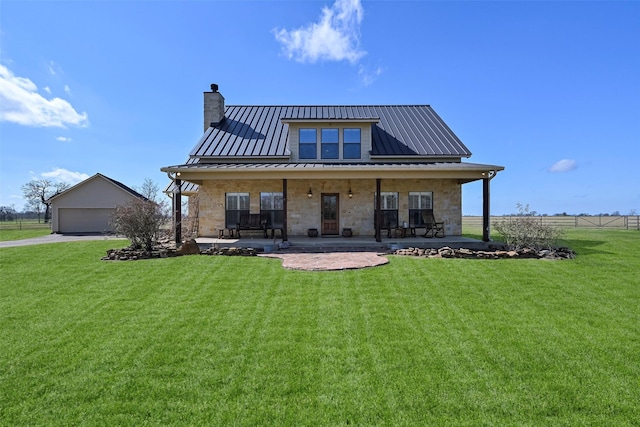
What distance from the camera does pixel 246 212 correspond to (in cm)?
1423

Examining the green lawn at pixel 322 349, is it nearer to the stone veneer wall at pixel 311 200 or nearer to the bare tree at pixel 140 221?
the bare tree at pixel 140 221

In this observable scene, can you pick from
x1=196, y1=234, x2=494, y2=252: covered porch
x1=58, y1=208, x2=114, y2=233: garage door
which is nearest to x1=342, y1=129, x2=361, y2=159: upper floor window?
x1=196, y1=234, x2=494, y2=252: covered porch

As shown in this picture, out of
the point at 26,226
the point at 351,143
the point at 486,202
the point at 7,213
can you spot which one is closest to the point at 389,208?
the point at 351,143

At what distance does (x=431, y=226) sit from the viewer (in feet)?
Result: 44.2

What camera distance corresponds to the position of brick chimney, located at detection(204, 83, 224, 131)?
16.6 metres

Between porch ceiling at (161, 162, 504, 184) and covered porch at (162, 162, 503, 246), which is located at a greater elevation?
porch ceiling at (161, 162, 504, 184)

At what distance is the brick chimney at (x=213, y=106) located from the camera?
16.6m

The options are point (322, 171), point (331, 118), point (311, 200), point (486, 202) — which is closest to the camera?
point (322, 171)

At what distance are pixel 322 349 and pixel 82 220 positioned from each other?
24980 mm

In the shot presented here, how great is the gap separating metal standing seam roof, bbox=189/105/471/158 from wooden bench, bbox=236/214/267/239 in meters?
2.71

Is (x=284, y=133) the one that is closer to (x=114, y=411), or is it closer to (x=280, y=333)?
(x=280, y=333)

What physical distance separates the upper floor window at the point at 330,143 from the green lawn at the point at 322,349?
8.19m

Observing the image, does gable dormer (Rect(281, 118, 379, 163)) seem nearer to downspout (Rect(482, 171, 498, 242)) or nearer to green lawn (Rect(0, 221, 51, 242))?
downspout (Rect(482, 171, 498, 242))

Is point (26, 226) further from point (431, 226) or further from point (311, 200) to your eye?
point (431, 226)
